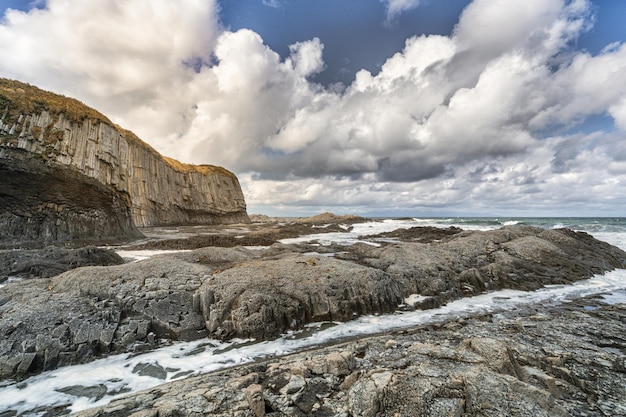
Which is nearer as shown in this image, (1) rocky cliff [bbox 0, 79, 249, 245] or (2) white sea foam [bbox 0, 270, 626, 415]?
(2) white sea foam [bbox 0, 270, 626, 415]

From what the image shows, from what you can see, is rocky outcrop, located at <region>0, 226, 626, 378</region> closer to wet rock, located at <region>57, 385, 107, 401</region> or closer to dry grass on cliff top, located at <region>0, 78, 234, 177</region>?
wet rock, located at <region>57, 385, 107, 401</region>

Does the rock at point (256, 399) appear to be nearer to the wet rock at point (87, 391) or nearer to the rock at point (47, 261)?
the wet rock at point (87, 391)

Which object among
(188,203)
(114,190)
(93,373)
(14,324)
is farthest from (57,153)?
(188,203)

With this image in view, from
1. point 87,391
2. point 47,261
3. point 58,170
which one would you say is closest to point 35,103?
point 58,170

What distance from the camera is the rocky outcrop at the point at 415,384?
12.3 ft

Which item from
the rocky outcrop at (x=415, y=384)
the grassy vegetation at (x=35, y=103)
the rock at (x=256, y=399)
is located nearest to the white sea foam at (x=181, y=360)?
the rocky outcrop at (x=415, y=384)

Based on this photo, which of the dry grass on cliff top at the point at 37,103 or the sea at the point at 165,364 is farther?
the dry grass on cliff top at the point at 37,103

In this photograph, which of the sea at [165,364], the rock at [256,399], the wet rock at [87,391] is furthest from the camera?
the wet rock at [87,391]

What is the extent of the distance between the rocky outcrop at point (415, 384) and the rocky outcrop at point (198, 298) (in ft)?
7.50

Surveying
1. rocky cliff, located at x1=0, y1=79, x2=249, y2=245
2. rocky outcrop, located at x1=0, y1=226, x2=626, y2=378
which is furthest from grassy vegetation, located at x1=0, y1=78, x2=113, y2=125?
rocky outcrop, located at x1=0, y1=226, x2=626, y2=378

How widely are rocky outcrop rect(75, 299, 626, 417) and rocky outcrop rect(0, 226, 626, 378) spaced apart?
2.29 metres

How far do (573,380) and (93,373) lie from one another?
29.0 feet

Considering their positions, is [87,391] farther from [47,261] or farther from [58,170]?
[58,170]

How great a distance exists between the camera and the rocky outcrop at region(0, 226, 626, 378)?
6.24 m
